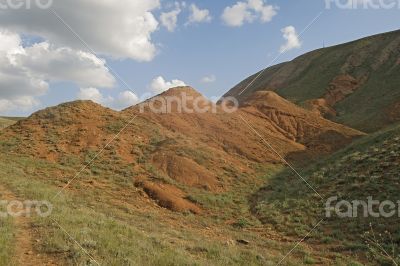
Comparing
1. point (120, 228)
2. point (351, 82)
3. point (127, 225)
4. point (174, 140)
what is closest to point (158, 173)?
point (174, 140)

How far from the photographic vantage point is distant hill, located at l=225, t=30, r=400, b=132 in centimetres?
4858

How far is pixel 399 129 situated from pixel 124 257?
78.0ft

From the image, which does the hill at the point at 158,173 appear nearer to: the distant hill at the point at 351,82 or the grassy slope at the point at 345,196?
the grassy slope at the point at 345,196

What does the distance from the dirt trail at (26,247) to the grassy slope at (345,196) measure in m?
9.03

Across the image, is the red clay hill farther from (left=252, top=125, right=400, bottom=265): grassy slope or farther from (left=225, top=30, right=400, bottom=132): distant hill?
(left=225, top=30, right=400, bottom=132): distant hill

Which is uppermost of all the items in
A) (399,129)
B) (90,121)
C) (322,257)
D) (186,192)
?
(90,121)

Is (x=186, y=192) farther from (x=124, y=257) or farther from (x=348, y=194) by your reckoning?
(x=124, y=257)

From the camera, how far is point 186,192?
75.5 ft

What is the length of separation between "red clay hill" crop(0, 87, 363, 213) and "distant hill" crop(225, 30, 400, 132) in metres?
9.48

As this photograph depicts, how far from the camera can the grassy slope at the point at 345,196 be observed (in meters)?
14.7

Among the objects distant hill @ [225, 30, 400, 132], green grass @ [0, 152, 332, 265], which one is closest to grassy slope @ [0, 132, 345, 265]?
green grass @ [0, 152, 332, 265]

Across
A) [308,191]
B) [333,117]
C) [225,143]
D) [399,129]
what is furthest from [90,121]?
[333,117]

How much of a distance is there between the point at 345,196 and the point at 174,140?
45.2 ft

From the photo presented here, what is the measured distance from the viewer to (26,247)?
9398mm
